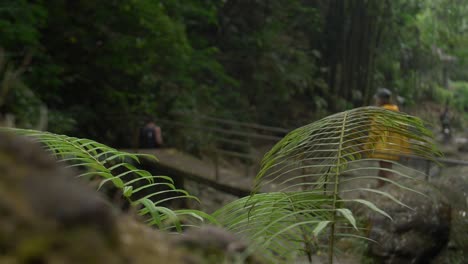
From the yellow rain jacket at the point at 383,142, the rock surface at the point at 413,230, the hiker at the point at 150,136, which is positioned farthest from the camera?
the hiker at the point at 150,136

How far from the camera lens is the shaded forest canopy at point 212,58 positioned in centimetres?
810

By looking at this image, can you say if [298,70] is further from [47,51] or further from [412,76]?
[412,76]

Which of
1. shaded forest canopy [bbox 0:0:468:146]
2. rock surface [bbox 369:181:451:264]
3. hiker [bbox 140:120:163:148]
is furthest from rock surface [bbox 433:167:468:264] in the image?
hiker [bbox 140:120:163:148]

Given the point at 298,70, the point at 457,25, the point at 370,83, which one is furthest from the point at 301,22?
the point at 457,25

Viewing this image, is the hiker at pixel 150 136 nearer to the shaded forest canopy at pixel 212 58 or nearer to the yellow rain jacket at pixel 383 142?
the shaded forest canopy at pixel 212 58

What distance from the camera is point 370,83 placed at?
15562mm

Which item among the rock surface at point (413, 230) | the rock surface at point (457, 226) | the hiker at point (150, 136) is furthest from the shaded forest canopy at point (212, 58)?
the rock surface at point (457, 226)

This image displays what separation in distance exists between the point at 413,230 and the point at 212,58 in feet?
28.4

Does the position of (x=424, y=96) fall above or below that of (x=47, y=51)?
below

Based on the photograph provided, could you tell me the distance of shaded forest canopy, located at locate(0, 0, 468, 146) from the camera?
8102mm

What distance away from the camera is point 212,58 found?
12.4 m

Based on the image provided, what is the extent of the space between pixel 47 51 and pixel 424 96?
707 inches

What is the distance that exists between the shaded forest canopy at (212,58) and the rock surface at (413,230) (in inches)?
143

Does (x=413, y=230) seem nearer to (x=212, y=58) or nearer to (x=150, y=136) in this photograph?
(x=150, y=136)
